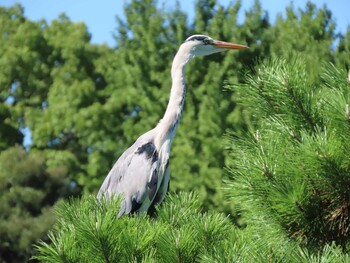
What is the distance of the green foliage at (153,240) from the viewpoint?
10.6ft

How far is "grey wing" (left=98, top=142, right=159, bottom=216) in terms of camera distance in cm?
718

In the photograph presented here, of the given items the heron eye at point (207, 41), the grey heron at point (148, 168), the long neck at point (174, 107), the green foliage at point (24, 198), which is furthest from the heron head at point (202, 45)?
the green foliage at point (24, 198)

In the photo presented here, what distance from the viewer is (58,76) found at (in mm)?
26844

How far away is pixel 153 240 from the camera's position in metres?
3.46

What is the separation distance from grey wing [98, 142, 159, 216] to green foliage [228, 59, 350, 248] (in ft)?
12.5

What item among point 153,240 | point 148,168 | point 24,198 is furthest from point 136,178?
point 24,198

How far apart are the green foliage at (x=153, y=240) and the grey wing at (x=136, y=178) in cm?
357

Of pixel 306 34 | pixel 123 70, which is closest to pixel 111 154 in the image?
pixel 123 70

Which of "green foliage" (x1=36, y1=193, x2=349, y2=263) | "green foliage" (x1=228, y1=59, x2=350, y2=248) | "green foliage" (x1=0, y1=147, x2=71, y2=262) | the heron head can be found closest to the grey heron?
the heron head

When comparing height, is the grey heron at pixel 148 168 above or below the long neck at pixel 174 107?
below

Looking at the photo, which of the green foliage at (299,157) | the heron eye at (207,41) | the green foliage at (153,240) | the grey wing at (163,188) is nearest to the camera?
the green foliage at (299,157)

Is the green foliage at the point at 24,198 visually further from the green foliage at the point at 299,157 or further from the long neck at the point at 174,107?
the green foliage at the point at 299,157

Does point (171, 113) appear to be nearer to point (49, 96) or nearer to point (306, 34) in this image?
point (306, 34)

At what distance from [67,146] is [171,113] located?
19.1 meters
